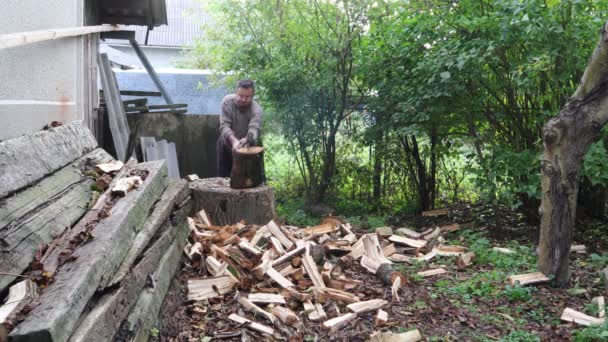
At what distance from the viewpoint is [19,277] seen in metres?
2.54

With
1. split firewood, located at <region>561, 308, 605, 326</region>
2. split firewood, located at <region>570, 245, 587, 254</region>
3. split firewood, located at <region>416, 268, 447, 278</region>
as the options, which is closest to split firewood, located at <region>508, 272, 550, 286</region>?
split firewood, located at <region>561, 308, 605, 326</region>

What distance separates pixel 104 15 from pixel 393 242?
225 inches

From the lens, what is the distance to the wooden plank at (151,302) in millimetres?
3053

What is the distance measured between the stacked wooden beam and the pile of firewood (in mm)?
569

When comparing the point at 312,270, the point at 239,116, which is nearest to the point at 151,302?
the point at 312,270

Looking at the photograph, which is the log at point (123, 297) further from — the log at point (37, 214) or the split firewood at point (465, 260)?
the split firewood at point (465, 260)

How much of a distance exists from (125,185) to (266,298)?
1.46 meters

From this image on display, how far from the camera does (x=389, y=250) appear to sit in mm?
6262

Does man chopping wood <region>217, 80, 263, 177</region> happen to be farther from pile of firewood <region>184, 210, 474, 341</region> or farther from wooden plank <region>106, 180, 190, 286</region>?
wooden plank <region>106, 180, 190, 286</region>

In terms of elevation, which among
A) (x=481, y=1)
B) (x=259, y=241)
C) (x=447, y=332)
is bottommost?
(x=447, y=332)

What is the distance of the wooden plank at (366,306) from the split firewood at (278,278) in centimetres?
58

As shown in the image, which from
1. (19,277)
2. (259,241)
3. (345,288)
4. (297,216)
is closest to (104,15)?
(297,216)

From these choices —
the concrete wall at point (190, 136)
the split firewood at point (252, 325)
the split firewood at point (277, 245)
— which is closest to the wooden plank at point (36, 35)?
the split firewood at point (252, 325)

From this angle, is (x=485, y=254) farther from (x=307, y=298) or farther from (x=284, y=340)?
(x=284, y=340)
